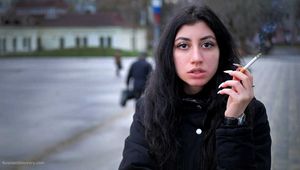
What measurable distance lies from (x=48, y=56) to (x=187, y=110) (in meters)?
68.2

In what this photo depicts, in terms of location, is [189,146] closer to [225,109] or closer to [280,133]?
[225,109]

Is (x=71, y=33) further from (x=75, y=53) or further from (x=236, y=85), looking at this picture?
(x=236, y=85)

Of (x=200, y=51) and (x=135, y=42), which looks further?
(x=135, y=42)

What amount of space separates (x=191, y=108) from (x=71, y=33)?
251ft

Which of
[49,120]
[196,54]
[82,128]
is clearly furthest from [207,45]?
[49,120]

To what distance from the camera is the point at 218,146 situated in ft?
5.78

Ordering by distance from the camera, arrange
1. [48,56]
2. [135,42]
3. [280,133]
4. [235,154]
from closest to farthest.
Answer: [235,154] → [280,133] → [48,56] → [135,42]

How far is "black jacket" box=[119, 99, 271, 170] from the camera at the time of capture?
1738 millimetres

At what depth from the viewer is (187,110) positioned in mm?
1919

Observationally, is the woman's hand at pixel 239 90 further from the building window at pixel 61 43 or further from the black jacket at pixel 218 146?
the building window at pixel 61 43

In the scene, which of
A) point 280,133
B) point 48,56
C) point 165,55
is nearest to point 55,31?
point 48,56

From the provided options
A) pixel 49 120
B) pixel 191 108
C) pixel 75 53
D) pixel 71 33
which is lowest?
pixel 75 53

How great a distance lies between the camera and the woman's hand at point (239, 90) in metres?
1.69

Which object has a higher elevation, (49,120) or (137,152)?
(137,152)
